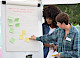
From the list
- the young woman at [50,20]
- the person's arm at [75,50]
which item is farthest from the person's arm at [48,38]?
the person's arm at [75,50]

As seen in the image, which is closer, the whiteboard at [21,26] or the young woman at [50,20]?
the whiteboard at [21,26]

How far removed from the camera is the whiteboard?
2836 mm

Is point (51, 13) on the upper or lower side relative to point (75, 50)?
upper

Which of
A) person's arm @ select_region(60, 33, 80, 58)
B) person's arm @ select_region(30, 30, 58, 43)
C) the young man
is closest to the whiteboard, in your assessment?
person's arm @ select_region(30, 30, 58, 43)

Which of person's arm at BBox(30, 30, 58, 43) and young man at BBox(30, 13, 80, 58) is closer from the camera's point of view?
young man at BBox(30, 13, 80, 58)

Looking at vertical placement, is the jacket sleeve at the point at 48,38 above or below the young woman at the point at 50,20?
below

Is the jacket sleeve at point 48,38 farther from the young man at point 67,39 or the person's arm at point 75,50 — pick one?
the person's arm at point 75,50

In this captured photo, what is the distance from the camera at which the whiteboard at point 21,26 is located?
2836 mm

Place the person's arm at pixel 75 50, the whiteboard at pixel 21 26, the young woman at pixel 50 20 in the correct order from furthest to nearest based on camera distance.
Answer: the young woman at pixel 50 20 < the whiteboard at pixel 21 26 < the person's arm at pixel 75 50

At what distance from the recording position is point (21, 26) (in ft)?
9.53

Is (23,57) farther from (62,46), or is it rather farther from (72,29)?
(72,29)

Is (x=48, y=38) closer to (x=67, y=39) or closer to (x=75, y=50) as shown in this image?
(x=67, y=39)

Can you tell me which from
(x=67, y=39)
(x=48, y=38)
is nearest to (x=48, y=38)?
(x=48, y=38)

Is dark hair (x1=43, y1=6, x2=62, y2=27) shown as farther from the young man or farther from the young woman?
the young man
